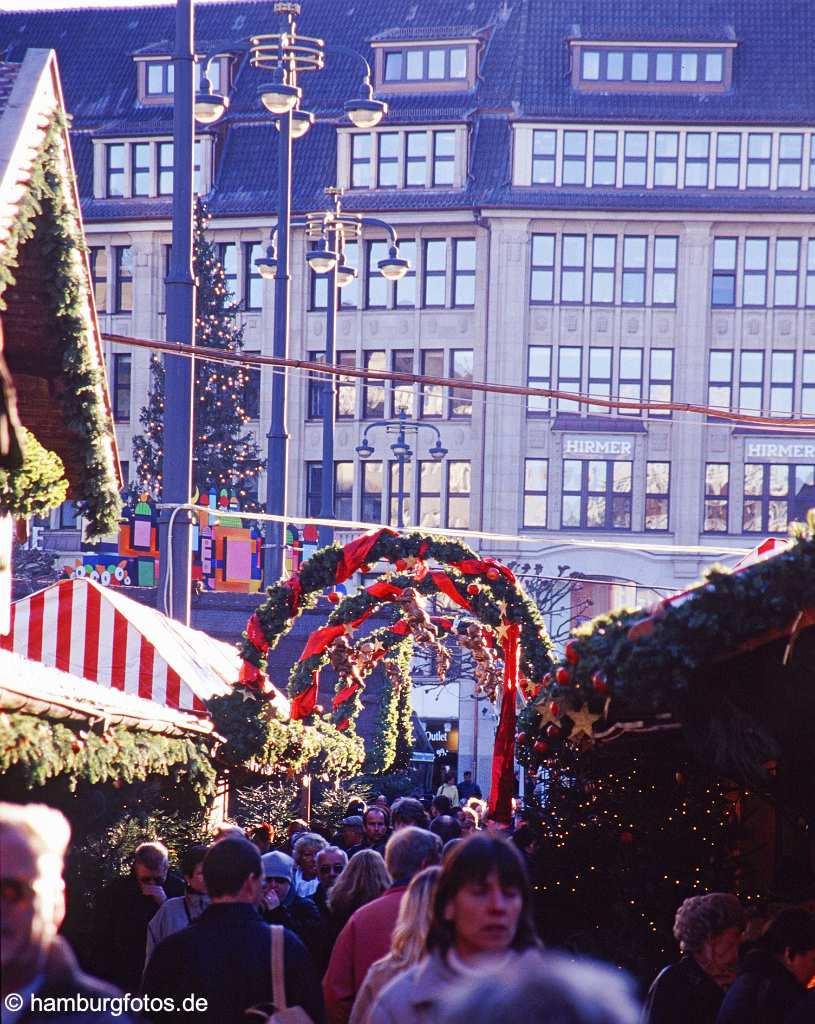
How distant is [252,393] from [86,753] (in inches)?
1768

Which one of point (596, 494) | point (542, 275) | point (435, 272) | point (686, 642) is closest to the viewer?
point (686, 642)

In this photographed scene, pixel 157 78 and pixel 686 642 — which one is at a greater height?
pixel 157 78

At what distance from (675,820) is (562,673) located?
2.33m

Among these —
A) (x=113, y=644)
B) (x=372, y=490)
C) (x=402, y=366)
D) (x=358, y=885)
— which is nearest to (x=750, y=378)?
(x=402, y=366)

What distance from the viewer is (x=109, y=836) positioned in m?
11.3

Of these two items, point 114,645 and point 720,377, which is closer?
point 114,645

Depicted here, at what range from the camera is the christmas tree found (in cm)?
4953

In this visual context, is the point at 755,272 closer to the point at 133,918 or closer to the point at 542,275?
the point at 542,275

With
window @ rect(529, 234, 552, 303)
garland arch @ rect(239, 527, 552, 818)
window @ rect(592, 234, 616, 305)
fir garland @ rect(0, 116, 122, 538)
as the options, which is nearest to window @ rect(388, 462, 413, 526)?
window @ rect(529, 234, 552, 303)

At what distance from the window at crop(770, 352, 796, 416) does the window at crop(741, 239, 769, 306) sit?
174 centimetres

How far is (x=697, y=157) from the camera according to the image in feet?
172

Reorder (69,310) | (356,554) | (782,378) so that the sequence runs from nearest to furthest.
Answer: (69,310)
(356,554)
(782,378)

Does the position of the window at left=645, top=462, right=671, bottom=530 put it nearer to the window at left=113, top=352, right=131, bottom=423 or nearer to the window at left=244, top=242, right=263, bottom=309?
the window at left=244, top=242, right=263, bottom=309

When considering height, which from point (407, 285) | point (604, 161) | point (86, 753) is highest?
point (604, 161)
